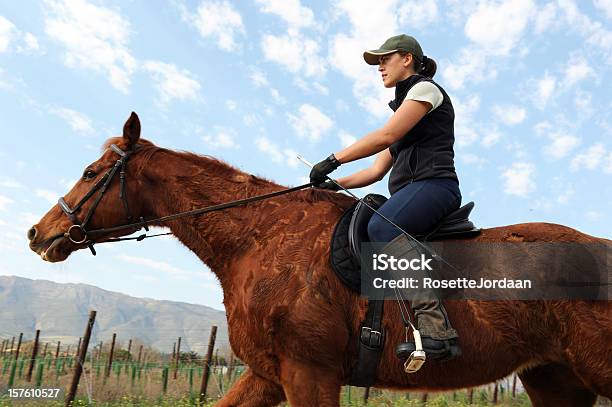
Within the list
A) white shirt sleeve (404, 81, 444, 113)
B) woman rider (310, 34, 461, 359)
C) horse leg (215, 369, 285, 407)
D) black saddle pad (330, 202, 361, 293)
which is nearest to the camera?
woman rider (310, 34, 461, 359)

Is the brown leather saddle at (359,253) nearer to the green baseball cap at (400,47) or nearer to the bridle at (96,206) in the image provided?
the bridle at (96,206)

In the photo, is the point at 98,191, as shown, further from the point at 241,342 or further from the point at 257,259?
the point at 241,342

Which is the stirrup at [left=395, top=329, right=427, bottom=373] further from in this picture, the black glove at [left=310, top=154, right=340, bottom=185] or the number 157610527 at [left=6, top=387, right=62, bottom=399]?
the number 157610527 at [left=6, top=387, right=62, bottom=399]

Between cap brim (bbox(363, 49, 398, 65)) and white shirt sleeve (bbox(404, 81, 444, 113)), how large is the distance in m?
0.45

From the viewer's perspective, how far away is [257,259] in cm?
384

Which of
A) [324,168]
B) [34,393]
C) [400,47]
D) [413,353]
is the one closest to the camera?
[413,353]

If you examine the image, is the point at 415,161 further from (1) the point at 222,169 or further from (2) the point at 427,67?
(1) the point at 222,169

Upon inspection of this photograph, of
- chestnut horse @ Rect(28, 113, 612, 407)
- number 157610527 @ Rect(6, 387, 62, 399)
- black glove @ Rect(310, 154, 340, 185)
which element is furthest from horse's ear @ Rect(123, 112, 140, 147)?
number 157610527 @ Rect(6, 387, 62, 399)

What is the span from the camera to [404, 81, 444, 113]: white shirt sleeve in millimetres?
3799

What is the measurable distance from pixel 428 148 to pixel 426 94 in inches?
16.1

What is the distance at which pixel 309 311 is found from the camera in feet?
11.5

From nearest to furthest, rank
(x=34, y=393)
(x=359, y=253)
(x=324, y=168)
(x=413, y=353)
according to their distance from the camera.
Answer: (x=413, y=353)
(x=359, y=253)
(x=324, y=168)
(x=34, y=393)

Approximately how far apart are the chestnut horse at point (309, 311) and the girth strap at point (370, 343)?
59 millimetres

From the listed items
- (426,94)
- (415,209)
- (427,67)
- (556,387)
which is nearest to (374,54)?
(427,67)
